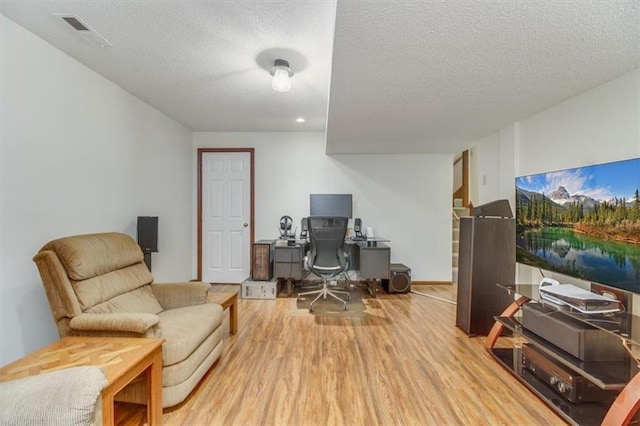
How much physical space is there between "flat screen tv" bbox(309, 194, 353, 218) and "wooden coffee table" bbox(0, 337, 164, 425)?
311 cm

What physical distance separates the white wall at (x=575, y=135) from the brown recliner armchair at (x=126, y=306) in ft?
9.86

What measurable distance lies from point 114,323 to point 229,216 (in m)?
3.05

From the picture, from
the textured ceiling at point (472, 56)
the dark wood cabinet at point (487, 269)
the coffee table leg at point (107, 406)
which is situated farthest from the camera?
the dark wood cabinet at point (487, 269)

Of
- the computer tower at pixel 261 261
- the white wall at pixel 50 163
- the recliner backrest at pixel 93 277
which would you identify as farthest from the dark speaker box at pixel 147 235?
the computer tower at pixel 261 261

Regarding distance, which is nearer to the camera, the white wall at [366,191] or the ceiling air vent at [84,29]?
the ceiling air vent at [84,29]

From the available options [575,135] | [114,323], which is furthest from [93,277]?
[575,135]

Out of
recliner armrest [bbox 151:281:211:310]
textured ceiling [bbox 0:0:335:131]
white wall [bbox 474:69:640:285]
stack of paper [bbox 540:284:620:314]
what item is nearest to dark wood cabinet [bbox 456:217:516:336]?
white wall [bbox 474:69:640:285]

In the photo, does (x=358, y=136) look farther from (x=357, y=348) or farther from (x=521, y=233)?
(x=357, y=348)

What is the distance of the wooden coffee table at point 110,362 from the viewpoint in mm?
1285

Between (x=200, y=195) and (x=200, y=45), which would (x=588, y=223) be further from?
(x=200, y=195)

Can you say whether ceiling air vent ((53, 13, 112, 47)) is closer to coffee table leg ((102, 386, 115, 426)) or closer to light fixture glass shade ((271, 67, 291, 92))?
light fixture glass shade ((271, 67, 291, 92))

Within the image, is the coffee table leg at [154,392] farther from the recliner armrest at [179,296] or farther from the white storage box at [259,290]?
the white storage box at [259,290]

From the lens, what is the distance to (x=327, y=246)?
11.3 feet

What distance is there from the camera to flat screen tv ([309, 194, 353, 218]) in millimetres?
4457
